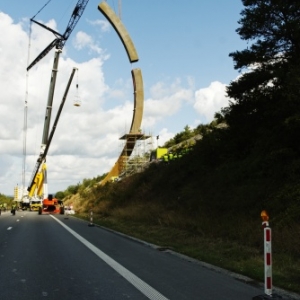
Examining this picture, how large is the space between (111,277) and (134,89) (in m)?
50.5

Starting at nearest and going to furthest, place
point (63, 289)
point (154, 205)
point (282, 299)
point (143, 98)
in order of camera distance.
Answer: point (282, 299), point (63, 289), point (154, 205), point (143, 98)

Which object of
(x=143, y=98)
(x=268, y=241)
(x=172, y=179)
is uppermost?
(x=143, y=98)

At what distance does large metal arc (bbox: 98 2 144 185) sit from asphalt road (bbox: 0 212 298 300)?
44113mm

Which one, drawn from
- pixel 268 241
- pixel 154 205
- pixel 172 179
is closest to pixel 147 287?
pixel 268 241

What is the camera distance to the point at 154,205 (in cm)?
2903

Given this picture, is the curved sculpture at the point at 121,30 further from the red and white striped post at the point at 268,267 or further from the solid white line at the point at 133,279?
the red and white striped post at the point at 268,267

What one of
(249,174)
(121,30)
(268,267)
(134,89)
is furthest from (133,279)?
(121,30)

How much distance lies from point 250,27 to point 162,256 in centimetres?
1517

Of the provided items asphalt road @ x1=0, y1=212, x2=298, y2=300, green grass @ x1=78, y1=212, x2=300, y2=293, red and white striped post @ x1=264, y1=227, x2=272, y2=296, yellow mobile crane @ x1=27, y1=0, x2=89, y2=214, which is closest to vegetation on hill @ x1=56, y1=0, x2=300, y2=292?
green grass @ x1=78, y1=212, x2=300, y2=293

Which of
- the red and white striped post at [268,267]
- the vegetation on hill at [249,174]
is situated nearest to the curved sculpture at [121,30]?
the vegetation on hill at [249,174]

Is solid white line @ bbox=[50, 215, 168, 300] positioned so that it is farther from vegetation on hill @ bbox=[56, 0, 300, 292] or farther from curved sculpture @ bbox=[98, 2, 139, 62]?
curved sculpture @ bbox=[98, 2, 139, 62]

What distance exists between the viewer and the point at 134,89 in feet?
193

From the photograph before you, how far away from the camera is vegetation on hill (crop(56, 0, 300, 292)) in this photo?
1409cm

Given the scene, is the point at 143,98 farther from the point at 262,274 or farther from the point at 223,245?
the point at 262,274
